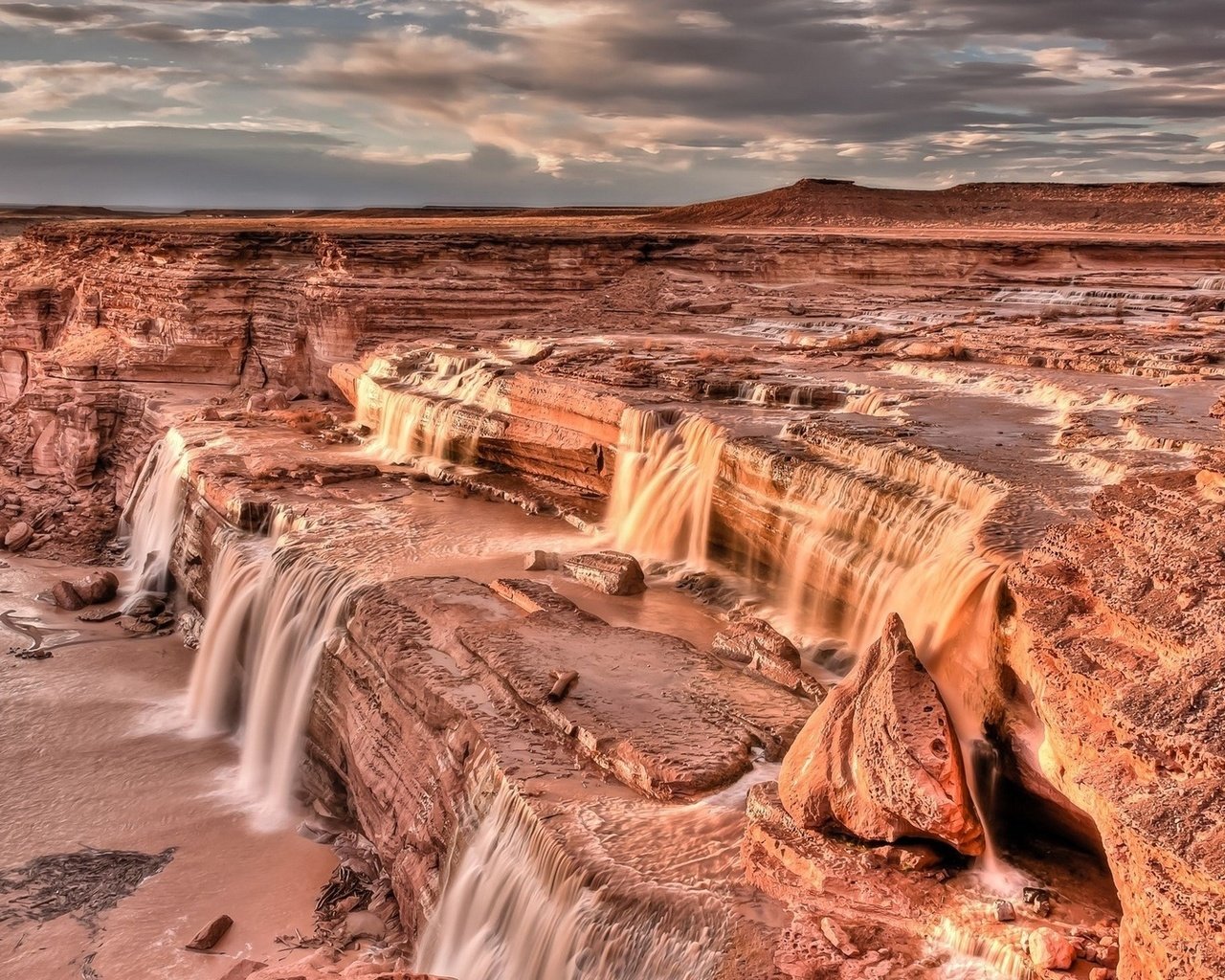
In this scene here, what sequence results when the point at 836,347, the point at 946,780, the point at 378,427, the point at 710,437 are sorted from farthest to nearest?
the point at 378,427 < the point at 836,347 < the point at 710,437 < the point at 946,780

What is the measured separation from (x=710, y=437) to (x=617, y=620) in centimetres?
304

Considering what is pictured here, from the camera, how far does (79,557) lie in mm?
19969

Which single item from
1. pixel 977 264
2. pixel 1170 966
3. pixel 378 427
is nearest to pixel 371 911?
pixel 1170 966

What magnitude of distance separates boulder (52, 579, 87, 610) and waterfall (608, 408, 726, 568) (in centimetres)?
840

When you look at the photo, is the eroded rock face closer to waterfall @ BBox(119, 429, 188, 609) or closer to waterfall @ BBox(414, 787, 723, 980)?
waterfall @ BBox(414, 787, 723, 980)

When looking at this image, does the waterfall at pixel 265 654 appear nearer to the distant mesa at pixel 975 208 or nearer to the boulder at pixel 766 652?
the boulder at pixel 766 652

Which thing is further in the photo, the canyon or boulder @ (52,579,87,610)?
boulder @ (52,579,87,610)

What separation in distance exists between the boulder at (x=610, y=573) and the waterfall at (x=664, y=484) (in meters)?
0.96

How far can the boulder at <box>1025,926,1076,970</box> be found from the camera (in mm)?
5676

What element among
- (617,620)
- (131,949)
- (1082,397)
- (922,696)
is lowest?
(131,949)

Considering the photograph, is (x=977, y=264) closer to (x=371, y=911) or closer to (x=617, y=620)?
(x=617, y=620)

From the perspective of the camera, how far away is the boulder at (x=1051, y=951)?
5676 millimetres

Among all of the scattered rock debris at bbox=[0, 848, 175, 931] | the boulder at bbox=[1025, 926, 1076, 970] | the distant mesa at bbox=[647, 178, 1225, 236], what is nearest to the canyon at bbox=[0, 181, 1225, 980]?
the boulder at bbox=[1025, 926, 1076, 970]

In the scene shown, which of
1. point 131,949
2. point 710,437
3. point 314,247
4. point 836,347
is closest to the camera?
point 131,949
